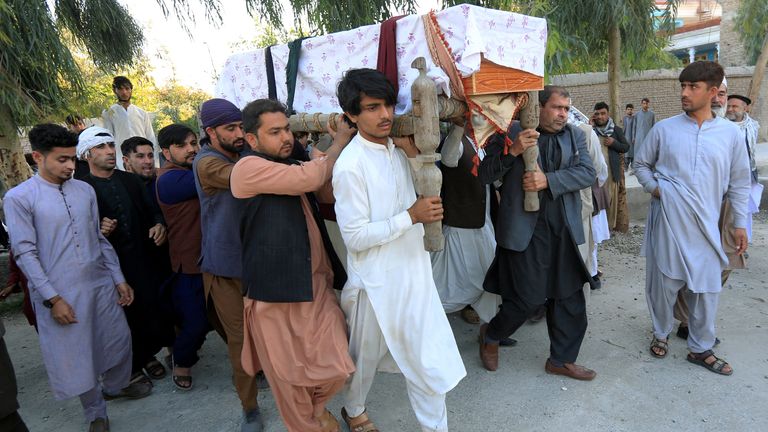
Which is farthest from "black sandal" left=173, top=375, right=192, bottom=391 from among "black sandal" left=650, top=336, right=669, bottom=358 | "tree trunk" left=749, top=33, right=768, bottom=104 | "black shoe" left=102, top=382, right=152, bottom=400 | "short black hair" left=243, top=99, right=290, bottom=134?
"tree trunk" left=749, top=33, right=768, bottom=104

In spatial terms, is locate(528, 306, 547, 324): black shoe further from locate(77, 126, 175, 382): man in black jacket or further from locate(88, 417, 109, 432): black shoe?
locate(88, 417, 109, 432): black shoe

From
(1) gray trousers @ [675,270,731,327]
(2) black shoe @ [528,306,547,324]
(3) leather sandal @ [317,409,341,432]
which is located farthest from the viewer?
(2) black shoe @ [528,306,547,324]

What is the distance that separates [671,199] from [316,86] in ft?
7.81

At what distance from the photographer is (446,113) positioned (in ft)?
7.47

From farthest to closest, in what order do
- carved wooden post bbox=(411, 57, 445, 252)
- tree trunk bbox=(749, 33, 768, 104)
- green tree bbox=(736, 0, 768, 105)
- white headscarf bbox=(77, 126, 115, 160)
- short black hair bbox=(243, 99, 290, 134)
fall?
green tree bbox=(736, 0, 768, 105)
tree trunk bbox=(749, 33, 768, 104)
white headscarf bbox=(77, 126, 115, 160)
short black hair bbox=(243, 99, 290, 134)
carved wooden post bbox=(411, 57, 445, 252)

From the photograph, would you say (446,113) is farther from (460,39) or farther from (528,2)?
(528,2)

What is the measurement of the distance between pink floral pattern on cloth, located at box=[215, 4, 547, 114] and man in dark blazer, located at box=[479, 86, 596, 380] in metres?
0.58

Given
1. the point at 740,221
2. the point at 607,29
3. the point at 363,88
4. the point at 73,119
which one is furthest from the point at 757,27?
the point at 73,119

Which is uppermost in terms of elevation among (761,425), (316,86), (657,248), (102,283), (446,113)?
(316,86)

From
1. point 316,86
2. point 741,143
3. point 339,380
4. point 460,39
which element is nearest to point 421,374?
point 339,380

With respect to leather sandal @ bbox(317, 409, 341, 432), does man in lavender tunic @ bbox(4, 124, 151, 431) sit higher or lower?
higher

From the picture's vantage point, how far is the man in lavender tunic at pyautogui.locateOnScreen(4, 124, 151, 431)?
2.57m

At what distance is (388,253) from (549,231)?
1.17 m

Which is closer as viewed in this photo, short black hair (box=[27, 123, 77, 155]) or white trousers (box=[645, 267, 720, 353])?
short black hair (box=[27, 123, 77, 155])
